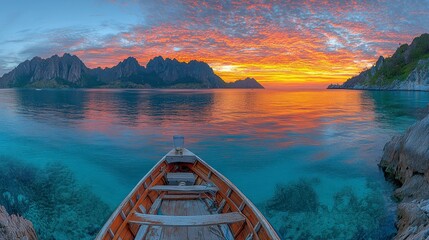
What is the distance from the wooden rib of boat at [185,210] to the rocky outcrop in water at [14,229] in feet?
12.2

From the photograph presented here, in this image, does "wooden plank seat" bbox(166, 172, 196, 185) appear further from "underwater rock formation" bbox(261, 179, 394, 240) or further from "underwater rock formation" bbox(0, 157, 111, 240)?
"underwater rock formation" bbox(261, 179, 394, 240)

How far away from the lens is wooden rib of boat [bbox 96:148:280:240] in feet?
25.7

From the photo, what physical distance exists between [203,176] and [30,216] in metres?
8.57

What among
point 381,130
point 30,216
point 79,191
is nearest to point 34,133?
point 79,191

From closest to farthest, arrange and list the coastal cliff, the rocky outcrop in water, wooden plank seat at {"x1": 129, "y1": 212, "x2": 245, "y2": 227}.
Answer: wooden plank seat at {"x1": 129, "y1": 212, "x2": 245, "y2": 227}
the rocky outcrop in water
the coastal cliff

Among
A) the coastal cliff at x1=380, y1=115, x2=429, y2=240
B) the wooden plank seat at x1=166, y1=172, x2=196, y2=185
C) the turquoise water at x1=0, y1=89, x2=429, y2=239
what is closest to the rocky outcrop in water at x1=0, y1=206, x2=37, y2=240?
the turquoise water at x1=0, y1=89, x2=429, y2=239

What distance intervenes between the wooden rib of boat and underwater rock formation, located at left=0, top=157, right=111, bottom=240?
3652 mm

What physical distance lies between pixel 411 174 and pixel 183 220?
530 inches

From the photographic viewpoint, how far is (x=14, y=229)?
941 centimetres

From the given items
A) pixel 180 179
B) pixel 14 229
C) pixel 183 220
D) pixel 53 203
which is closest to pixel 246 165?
pixel 180 179

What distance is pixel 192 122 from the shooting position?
48562 mm

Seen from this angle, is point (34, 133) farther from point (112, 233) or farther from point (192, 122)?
point (112, 233)

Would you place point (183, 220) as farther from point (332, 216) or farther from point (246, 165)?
point (246, 165)

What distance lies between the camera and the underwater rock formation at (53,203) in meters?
Answer: 12.7
